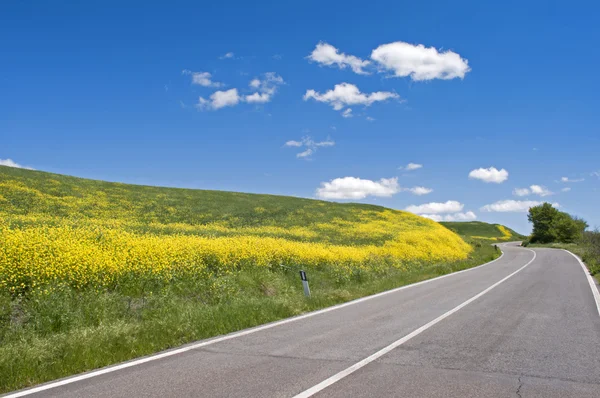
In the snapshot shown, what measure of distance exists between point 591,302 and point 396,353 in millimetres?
9206

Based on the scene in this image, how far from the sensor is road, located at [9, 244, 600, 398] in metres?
5.10

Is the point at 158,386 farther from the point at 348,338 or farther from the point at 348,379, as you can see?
the point at 348,338

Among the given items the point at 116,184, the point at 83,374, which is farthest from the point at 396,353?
the point at 116,184

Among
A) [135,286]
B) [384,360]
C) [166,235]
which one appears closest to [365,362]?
[384,360]

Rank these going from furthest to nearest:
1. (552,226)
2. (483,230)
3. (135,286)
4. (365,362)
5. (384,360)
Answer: (483,230) → (552,226) → (135,286) → (384,360) → (365,362)

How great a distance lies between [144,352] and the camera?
6.93m

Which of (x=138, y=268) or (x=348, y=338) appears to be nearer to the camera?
(x=348, y=338)

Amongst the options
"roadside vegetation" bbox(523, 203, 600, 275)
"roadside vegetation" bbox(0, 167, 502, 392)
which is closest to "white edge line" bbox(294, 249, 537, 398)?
"roadside vegetation" bbox(0, 167, 502, 392)

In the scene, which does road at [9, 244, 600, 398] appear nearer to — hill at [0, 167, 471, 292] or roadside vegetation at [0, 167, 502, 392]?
roadside vegetation at [0, 167, 502, 392]

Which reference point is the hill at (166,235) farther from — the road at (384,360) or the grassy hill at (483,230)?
the grassy hill at (483,230)

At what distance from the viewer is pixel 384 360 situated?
631 cm

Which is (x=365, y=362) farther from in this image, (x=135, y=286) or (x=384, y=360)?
(x=135, y=286)

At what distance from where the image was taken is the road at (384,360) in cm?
510

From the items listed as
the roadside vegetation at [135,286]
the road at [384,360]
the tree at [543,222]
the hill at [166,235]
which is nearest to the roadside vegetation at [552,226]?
the tree at [543,222]
